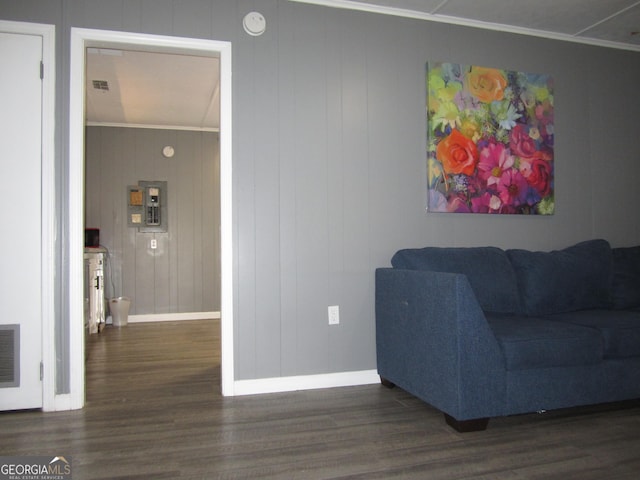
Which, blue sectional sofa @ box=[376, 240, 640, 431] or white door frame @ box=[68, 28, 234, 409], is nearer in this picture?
blue sectional sofa @ box=[376, 240, 640, 431]

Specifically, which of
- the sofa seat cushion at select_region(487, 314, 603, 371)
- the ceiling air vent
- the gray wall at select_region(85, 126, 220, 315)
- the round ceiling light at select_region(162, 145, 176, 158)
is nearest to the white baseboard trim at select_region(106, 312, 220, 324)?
the gray wall at select_region(85, 126, 220, 315)

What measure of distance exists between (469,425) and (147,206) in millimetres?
4944

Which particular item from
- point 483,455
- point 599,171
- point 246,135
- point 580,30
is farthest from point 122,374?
point 580,30

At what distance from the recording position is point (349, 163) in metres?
2.94

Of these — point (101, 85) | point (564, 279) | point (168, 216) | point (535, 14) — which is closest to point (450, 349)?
point (564, 279)

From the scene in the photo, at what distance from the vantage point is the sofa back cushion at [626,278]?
2.93 meters

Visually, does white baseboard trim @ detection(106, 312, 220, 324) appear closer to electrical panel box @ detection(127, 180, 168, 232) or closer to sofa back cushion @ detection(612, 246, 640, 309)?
electrical panel box @ detection(127, 180, 168, 232)

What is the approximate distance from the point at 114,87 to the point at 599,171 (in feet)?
14.7

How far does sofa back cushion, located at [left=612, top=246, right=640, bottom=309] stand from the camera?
2926 millimetres

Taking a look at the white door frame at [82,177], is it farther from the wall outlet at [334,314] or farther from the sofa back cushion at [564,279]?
the sofa back cushion at [564,279]

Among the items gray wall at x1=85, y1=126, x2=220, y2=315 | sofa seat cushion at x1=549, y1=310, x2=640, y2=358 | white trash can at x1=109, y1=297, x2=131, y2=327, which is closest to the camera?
sofa seat cushion at x1=549, y1=310, x2=640, y2=358

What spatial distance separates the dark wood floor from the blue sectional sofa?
0.40 ft

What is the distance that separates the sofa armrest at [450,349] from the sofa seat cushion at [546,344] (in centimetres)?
7

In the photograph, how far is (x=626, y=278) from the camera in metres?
2.99
